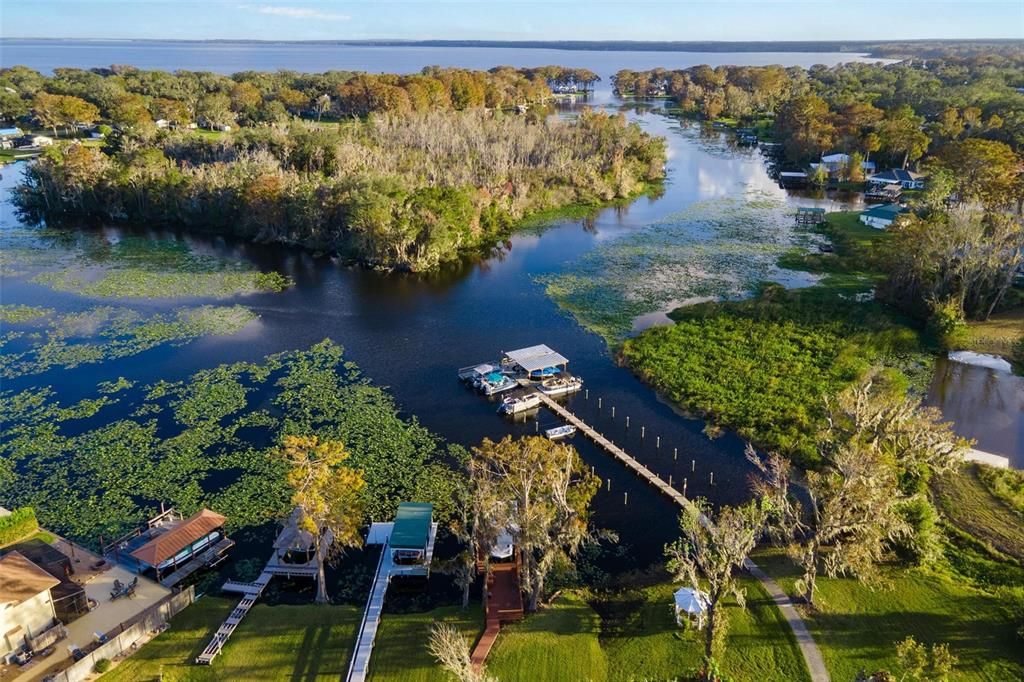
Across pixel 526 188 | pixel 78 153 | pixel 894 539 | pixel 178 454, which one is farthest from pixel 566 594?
pixel 78 153

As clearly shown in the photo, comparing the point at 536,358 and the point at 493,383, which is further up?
the point at 536,358

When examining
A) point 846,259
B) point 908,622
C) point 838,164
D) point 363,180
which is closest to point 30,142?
point 363,180

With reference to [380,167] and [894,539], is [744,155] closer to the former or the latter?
[380,167]

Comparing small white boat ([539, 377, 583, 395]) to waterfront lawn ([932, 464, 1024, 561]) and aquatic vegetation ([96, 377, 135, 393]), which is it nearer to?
waterfront lawn ([932, 464, 1024, 561])

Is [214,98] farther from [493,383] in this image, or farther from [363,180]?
[493,383]

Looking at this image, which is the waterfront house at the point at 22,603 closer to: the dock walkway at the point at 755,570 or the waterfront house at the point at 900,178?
the dock walkway at the point at 755,570
